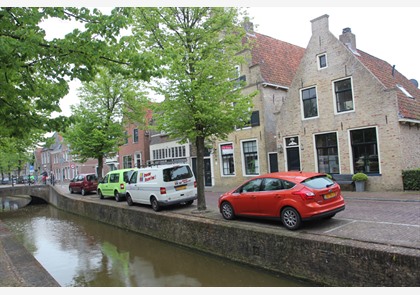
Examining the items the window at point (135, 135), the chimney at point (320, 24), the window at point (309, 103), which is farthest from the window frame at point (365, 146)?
the window at point (135, 135)

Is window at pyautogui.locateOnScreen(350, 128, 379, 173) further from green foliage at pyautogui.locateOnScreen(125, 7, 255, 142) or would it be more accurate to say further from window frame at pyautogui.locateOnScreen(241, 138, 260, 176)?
green foliage at pyautogui.locateOnScreen(125, 7, 255, 142)

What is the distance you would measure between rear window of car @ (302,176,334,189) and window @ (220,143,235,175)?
1430 centimetres

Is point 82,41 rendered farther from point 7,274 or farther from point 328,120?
point 328,120

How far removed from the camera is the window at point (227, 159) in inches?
918

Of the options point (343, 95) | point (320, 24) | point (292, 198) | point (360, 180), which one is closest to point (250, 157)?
point (343, 95)

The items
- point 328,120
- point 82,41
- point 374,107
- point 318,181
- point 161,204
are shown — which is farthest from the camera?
point 328,120

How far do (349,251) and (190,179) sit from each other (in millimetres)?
8349

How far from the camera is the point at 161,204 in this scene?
13578 mm

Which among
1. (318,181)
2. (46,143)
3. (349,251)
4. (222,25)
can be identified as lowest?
(349,251)

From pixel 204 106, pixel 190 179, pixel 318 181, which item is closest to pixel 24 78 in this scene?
pixel 204 106

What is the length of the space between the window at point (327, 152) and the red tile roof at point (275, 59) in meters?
5.71

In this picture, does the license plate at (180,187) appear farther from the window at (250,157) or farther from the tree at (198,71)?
the window at (250,157)

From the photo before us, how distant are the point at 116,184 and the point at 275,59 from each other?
13980mm

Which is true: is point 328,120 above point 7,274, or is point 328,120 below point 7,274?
above
